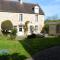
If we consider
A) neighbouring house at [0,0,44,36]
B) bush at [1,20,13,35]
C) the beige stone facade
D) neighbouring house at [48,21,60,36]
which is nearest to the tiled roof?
neighbouring house at [0,0,44,36]

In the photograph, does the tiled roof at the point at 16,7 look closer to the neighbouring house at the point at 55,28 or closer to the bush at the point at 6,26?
the neighbouring house at the point at 55,28

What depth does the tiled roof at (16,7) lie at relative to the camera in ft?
188

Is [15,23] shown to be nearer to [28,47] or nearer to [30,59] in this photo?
[28,47]

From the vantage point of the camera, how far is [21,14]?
5841cm

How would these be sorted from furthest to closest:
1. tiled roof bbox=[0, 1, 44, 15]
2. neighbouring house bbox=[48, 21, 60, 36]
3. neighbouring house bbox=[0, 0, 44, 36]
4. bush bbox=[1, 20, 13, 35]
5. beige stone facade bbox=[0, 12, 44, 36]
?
1. neighbouring house bbox=[48, 21, 60, 36]
2. tiled roof bbox=[0, 1, 44, 15]
3. neighbouring house bbox=[0, 0, 44, 36]
4. beige stone facade bbox=[0, 12, 44, 36]
5. bush bbox=[1, 20, 13, 35]

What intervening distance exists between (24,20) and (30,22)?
1634mm

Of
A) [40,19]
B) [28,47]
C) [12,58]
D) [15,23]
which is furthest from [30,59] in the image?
[40,19]

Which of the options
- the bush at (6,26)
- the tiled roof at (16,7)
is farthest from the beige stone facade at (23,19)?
the bush at (6,26)

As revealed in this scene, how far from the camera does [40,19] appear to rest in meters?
61.6

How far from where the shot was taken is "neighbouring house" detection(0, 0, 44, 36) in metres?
56.9

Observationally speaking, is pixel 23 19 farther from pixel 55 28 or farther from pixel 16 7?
pixel 55 28

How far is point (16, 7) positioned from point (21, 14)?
7.65 ft

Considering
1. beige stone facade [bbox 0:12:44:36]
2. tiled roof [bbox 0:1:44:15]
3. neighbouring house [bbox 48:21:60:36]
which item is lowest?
neighbouring house [bbox 48:21:60:36]

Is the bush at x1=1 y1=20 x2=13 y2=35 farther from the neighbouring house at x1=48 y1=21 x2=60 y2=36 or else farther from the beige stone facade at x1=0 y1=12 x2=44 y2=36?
the neighbouring house at x1=48 y1=21 x2=60 y2=36
